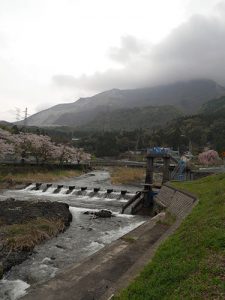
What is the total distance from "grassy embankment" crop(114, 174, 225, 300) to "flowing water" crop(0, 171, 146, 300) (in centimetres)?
647

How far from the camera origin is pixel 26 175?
67.1 m

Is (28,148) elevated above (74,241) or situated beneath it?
elevated above

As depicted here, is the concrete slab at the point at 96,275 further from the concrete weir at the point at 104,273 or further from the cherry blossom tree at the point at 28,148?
the cherry blossom tree at the point at 28,148

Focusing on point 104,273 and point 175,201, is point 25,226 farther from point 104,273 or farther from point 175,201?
point 175,201

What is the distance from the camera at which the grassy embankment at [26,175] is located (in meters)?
60.3

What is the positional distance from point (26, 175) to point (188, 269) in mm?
59626

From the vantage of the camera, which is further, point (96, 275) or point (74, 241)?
point (74, 241)

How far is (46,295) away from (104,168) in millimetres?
92431

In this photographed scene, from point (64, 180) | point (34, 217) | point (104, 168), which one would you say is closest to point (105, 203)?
point (34, 217)

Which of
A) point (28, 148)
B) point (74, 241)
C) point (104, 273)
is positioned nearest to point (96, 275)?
point (104, 273)

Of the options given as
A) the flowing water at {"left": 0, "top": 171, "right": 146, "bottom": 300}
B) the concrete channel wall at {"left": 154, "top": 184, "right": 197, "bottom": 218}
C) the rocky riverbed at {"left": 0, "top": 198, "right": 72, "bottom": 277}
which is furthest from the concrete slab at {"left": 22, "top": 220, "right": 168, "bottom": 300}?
the concrete channel wall at {"left": 154, "top": 184, "right": 197, "bottom": 218}

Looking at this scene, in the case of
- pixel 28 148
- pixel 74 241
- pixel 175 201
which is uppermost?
pixel 28 148

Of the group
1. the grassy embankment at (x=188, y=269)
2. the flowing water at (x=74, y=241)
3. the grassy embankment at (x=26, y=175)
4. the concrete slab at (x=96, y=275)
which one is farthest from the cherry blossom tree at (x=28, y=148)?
the grassy embankment at (x=188, y=269)

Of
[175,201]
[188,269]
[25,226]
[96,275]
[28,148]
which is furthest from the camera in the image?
[28,148]
